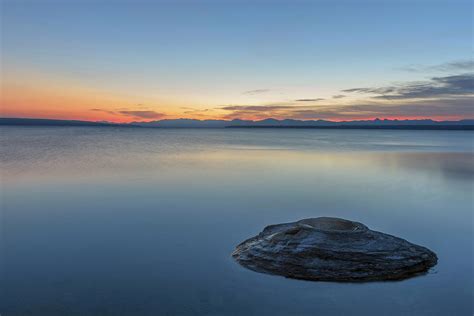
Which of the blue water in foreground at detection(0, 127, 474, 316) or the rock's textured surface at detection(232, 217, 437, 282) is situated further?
the rock's textured surface at detection(232, 217, 437, 282)

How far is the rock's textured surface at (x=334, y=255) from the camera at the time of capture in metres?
6.60

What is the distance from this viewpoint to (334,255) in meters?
6.93

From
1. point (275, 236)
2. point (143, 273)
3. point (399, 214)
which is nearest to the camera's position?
point (143, 273)

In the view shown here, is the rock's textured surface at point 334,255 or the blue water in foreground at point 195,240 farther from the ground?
the rock's textured surface at point 334,255

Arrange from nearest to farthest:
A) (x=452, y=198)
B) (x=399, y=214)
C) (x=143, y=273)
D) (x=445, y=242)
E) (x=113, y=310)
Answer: (x=113, y=310), (x=143, y=273), (x=445, y=242), (x=399, y=214), (x=452, y=198)

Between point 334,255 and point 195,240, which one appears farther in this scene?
point 195,240

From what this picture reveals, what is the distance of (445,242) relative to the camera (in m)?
8.73

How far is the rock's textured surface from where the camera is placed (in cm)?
660

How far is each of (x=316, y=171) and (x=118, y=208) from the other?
1352 cm

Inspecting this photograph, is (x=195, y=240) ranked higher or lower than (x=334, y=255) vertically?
lower

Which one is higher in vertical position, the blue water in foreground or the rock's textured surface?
the rock's textured surface

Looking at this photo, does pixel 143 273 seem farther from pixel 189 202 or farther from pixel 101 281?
pixel 189 202

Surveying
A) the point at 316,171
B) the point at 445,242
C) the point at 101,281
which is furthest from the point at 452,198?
the point at 101,281

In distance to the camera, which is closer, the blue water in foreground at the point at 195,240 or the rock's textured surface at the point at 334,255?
the blue water in foreground at the point at 195,240
